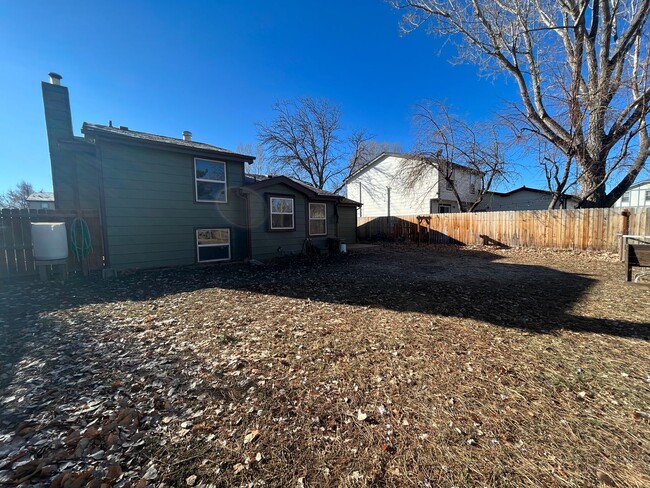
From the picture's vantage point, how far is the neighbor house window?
10.8 m

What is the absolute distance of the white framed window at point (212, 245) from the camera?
9328mm

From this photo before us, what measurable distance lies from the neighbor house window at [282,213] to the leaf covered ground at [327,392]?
606cm

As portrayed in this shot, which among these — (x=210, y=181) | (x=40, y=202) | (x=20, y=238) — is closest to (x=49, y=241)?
(x=20, y=238)

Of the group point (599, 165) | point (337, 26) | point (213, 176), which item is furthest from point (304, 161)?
point (599, 165)

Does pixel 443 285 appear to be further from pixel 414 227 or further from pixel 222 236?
pixel 414 227

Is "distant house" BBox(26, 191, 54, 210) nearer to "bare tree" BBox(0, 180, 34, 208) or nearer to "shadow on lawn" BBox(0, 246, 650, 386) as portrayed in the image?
"bare tree" BBox(0, 180, 34, 208)

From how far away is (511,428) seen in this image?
2.02 m

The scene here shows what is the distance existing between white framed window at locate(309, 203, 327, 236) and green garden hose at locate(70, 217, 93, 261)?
304 inches

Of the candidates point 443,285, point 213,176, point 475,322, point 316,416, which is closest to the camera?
point 316,416

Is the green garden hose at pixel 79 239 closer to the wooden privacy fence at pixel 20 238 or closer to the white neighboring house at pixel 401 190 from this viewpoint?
the wooden privacy fence at pixel 20 238

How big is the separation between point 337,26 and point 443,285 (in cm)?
1061

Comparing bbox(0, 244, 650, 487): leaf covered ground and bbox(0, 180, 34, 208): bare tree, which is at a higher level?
bbox(0, 180, 34, 208): bare tree

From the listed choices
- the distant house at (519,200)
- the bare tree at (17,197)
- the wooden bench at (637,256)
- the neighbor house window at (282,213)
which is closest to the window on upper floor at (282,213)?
the neighbor house window at (282,213)

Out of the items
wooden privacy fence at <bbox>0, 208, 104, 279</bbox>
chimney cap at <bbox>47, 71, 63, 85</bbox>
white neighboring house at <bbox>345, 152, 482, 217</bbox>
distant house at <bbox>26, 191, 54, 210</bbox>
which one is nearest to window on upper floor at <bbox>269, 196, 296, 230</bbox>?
wooden privacy fence at <bbox>0, 208, 104, 279</bbox>
